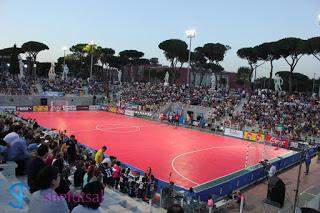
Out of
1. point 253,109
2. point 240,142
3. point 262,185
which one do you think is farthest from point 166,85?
point 262,185

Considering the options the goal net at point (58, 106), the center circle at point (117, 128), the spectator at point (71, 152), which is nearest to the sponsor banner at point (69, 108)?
the goal net at point (58, 106)

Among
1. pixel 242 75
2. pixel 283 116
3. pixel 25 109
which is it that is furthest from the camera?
pixel 242 75

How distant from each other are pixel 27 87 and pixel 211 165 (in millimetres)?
36529

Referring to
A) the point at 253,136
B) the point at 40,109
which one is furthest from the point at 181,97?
the point at 40,109

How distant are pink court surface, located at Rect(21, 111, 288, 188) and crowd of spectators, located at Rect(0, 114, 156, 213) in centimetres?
385

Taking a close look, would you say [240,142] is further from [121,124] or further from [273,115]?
[121,124]

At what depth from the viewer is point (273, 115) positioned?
31781mm

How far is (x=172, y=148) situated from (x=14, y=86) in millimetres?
32211

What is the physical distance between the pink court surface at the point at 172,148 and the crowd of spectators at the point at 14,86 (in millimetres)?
14619

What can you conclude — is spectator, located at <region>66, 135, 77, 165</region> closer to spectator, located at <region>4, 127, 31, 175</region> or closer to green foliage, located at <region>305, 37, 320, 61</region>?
spectator, located at <region>4, 127, 31, 175</region>

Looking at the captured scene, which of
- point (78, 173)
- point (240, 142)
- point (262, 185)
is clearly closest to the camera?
point (78, 173)

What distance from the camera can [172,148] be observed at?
22.6 metres

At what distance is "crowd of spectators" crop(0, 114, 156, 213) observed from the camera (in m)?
3.57

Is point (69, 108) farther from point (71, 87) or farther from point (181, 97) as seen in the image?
point (181, 97)
